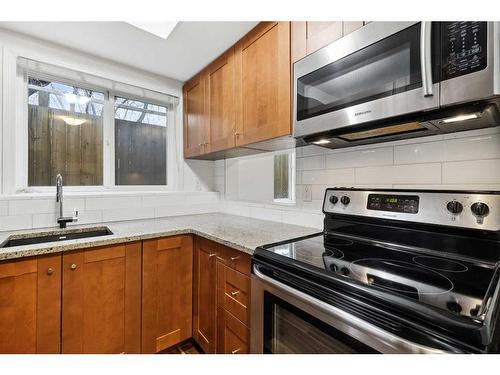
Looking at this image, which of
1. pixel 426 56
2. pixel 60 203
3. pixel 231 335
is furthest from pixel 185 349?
pixel 426 56

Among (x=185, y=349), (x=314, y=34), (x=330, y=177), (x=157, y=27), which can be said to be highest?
(x=157, y=27)

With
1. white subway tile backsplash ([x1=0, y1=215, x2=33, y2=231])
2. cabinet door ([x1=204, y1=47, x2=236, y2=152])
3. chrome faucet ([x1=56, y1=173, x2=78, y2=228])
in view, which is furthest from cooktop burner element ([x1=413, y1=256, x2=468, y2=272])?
white subway tile backsplash ([x1=0, y1=215, x2=33, y2=231])

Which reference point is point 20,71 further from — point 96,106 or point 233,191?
point 233,191

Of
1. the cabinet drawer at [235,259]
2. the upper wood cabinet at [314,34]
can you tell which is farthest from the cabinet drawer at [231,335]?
the upper wood cabinet at [314,34]

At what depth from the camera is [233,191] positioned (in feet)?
7.78

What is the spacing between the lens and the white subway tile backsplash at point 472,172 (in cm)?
98

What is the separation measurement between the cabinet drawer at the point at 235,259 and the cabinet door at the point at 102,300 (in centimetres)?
53

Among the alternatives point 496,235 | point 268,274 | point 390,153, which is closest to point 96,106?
point 268,274

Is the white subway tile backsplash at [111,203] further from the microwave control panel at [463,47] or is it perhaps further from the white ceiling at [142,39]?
the microwave control panel at [463,47]

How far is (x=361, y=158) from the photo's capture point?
140cm

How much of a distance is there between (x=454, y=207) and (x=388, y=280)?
18.4 inches

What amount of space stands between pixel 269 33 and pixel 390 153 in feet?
3.26

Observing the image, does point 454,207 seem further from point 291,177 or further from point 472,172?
point 291,177
